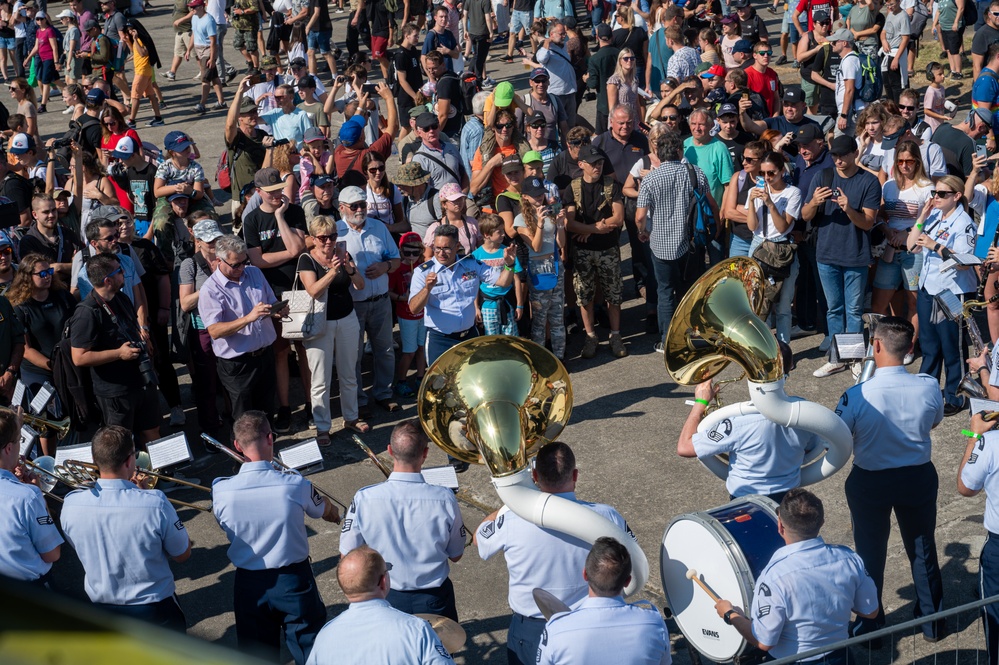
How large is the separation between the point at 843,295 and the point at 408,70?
7232 millimetres

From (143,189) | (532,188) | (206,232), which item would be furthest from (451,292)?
(143,189)

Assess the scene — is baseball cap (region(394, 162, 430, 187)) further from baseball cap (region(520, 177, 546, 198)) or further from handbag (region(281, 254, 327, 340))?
handbag (region(281, 254, 327, 340))

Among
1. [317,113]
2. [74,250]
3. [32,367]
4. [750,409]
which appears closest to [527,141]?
[317,113]

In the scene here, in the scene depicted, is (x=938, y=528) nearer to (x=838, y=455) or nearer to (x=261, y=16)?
(x=838, y=455)

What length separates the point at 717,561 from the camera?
15.4 feet

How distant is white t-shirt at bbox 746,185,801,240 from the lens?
8539 mm

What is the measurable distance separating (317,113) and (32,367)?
5.66 meters

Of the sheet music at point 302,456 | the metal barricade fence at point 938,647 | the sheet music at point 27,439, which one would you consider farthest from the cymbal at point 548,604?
the sheet music at point 27,439

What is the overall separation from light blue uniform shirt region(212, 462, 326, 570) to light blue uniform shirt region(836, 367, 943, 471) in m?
2.65

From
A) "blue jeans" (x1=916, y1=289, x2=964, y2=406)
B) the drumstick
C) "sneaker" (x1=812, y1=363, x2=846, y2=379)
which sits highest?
the drumstick

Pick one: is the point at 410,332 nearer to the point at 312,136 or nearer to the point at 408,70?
the point at 312,136

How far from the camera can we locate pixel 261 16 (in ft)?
58.0

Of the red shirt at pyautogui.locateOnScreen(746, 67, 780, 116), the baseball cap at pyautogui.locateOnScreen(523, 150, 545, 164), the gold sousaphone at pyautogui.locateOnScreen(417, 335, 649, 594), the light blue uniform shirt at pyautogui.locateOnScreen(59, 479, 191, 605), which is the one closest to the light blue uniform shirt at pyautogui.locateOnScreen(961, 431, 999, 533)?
the gold sousaphone at pyautogui.locateOnScreen(417, 335, 649, 594)

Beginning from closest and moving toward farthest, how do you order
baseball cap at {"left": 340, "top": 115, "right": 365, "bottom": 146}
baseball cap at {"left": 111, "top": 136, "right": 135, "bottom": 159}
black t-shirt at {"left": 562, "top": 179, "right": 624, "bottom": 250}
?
black t-shirt at {"left": 562, "top": 179, "right": 624, "bottom": 250}, baseball cap at {"left": 111, "top": 136, "right": 135, "bottom": 159}, baseball cap at {"left": 340, "top": 115, "right": 365, "bottom": 146}
